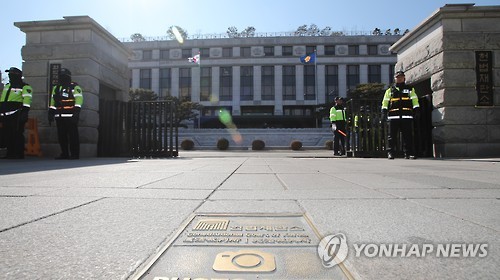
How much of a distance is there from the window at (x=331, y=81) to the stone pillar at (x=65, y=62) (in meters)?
50.6

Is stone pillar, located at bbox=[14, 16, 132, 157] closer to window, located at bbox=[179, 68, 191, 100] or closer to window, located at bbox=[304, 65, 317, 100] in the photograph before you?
window, located at bbox=[179, 68, 191, 100]

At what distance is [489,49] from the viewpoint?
9.62 m

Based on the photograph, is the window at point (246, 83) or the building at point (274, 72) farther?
the window at point (246, 83)

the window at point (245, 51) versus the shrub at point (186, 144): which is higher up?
the window at point (245, 51)

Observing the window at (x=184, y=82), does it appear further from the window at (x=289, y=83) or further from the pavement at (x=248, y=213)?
the pavement at (x=248, y=213)

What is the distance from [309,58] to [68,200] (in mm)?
45549

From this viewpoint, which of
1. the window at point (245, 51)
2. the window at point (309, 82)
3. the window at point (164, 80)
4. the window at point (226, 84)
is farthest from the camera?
the window at point (164, 80)

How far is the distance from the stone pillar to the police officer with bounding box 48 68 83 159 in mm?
1271

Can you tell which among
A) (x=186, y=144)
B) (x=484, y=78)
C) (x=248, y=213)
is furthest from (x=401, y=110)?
(x=186, y=144)

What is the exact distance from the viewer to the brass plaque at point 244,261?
3.97 feet

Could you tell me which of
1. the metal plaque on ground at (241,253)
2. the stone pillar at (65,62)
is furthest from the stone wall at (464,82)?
the stone pillar at (65,62)

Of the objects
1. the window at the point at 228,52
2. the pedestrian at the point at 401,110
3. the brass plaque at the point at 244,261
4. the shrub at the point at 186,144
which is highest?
the window at the point at 228,52

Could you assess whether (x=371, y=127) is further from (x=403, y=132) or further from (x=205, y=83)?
(x=205, y=83)

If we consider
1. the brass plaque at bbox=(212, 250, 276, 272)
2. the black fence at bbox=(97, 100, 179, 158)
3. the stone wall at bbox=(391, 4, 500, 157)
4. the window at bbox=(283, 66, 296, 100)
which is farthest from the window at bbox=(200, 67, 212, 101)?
the brass plaque at bbox=(212, 250, 276, 272)
